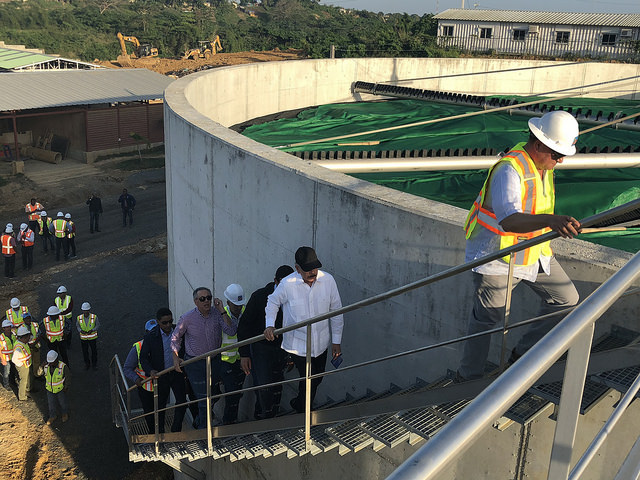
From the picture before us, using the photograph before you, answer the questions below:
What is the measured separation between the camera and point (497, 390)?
1.24m

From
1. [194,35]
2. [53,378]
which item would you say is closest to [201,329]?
[53,378]

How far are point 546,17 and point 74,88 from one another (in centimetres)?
2800

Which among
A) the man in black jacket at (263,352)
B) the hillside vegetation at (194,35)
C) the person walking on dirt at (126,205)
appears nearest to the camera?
the man in black jacket at (263,352)

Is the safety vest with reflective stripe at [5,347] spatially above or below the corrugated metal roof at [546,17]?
below

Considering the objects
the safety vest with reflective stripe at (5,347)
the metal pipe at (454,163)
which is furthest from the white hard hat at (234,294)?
the safety vest with reflective stripe at (5,347)

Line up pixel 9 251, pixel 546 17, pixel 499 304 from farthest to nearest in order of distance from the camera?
pixel 546 17
pixel 9 251
pixel 499 304

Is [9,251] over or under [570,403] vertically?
under

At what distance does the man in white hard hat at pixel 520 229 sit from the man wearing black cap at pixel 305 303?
1223mm

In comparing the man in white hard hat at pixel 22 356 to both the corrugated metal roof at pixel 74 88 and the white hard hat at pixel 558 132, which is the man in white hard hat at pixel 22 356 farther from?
the corrugated metal roof at pixel 74 88

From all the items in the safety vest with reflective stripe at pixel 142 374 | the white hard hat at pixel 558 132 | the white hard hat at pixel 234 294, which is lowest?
the safety vest with reflective stripe at pixel 142 374

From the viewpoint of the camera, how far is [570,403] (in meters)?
1.45

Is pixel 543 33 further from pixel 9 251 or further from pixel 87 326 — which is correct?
pixel 87 326

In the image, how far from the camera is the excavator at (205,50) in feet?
162

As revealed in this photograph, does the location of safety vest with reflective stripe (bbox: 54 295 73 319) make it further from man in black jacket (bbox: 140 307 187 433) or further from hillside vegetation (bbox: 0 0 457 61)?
hillside vegetation (bbox: 0 0 457 61)
